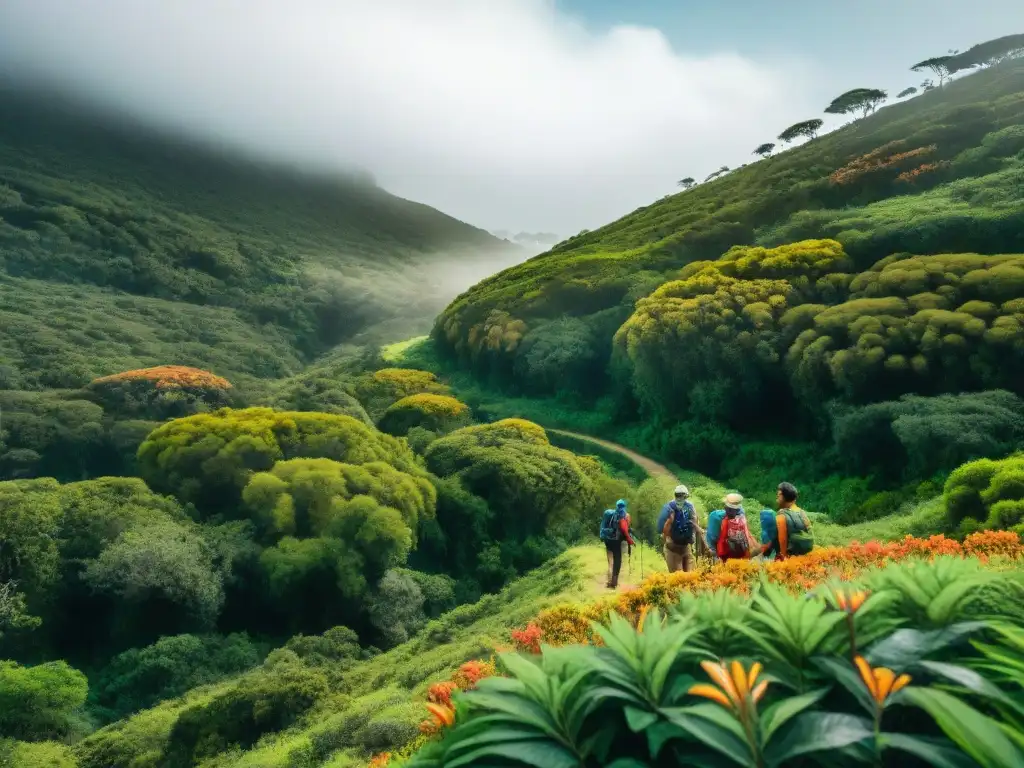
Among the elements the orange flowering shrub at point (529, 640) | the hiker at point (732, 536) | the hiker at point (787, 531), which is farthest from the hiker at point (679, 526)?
the orange flowering shrub at point (529, 640)

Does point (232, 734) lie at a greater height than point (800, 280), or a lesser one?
lesser

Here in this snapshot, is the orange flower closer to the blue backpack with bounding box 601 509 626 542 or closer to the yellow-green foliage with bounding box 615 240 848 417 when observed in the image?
the blue backpack with bounding box 601 509 626 542

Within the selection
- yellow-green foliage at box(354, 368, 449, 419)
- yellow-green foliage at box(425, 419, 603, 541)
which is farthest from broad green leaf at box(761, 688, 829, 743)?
yellow-green foliage at box(354, 368, 449, 419)

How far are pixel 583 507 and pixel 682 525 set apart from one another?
15914mm

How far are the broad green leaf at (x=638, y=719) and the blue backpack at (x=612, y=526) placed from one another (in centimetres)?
931

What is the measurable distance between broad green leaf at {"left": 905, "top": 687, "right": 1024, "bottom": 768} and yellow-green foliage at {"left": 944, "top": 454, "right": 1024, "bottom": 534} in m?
11.6

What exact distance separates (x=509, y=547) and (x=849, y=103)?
59773mm

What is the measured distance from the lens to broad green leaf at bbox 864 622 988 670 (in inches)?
113

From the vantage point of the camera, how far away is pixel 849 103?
6391cm

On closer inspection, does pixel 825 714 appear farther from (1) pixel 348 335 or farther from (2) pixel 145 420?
(1) pixel 348 335

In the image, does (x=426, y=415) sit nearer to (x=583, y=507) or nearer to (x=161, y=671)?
(x=583, y=507)

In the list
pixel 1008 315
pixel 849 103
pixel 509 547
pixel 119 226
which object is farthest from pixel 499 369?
pixel 119 226

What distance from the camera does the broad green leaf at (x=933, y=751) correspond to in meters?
2.32

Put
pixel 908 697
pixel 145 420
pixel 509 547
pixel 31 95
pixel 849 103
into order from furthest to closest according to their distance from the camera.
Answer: pixel 31 95 < pixel 849 103 < pixel 145 420 < pixel 509 547 < pixel 908 697
